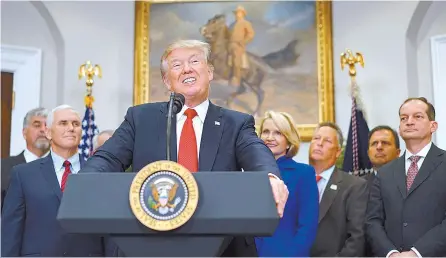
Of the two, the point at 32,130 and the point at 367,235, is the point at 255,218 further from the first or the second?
the point at 32,130

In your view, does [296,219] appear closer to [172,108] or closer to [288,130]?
[288,130]

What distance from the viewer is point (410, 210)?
411 cm

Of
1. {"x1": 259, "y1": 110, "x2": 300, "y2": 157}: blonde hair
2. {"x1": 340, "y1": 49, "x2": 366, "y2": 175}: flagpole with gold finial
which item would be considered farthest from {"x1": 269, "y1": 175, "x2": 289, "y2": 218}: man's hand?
{"x1": 340, "y1": 49, "x2": 366, "y2": 175}: flagpole with gold finial

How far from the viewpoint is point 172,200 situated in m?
1.82

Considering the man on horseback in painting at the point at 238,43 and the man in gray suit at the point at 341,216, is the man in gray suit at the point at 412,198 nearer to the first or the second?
the man in gray suit at the point at 341,216

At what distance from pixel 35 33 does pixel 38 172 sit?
173 inches

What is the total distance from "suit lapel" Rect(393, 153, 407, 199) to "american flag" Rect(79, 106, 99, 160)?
3.79 m

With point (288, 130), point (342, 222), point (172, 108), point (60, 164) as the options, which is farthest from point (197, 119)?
point (342, 222)

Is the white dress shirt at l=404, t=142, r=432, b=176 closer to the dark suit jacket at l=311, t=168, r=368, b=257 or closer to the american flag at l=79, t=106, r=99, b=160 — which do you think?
the dark suit jacket at l=311, t=168, r=368, b=257

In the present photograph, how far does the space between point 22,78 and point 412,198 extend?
Answer: 5.23 m

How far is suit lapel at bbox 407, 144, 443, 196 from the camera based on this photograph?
4.16 meters

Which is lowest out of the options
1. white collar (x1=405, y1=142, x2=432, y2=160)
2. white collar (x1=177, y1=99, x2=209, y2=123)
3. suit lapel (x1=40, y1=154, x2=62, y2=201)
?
suit lapel (x1=40, y1=154, x2=62, y2=201)

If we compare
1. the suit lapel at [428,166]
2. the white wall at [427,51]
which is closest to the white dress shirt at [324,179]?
the suit lapel at [428,166]

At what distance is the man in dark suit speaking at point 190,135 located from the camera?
2346mm
